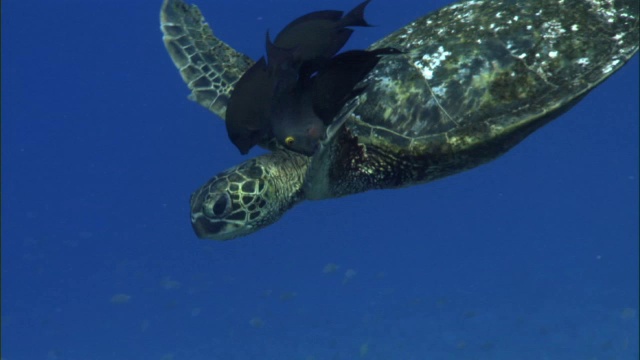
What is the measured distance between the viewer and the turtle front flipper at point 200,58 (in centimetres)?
641

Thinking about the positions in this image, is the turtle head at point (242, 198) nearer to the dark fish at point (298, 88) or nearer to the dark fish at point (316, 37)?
the dark fish at point (298, 88)

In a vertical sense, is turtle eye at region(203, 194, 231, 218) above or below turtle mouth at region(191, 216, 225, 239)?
above

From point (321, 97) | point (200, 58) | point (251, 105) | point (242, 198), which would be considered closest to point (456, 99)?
point (321, 97)

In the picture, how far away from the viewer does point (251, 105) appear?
203 inches

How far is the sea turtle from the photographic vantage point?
18.1 ft

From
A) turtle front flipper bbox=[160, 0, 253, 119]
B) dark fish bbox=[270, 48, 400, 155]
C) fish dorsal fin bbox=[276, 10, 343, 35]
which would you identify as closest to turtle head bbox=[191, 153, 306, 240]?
dark fish bbox=[270, 48, 400, 155]

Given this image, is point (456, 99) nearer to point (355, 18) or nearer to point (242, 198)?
point (355, 18)

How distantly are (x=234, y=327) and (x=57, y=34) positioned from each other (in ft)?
39.3

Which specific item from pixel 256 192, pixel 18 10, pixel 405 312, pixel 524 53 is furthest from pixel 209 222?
pixel 18 10

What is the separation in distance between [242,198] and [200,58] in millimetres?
A: 1780

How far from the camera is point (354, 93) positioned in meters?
5.29

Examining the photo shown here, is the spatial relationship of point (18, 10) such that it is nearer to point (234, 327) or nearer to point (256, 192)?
point (234, 327)

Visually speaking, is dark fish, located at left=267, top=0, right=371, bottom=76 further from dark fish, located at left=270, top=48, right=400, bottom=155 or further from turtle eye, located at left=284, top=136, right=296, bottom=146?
turtle eye, located at left=284, top=136, right=296, bottom=146

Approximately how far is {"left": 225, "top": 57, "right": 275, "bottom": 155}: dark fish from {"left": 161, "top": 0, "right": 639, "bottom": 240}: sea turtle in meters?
0.47
